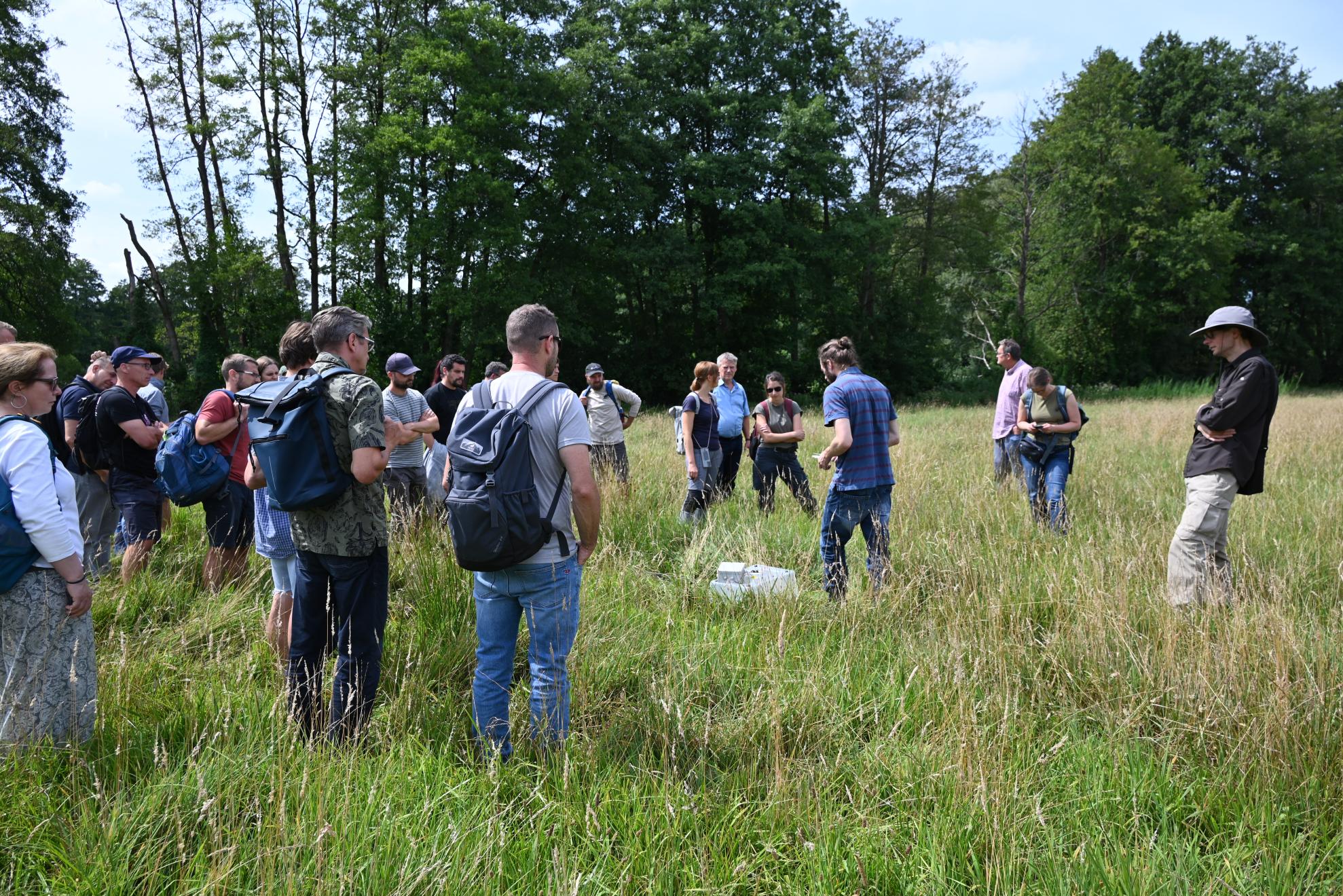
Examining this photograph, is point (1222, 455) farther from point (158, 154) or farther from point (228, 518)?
point (158, 154)

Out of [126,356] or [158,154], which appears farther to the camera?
[158,154]

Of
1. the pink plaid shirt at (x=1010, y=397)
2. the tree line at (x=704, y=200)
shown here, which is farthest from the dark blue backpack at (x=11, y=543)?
the tree line at (x=704, y=200)

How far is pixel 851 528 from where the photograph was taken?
5074 mm

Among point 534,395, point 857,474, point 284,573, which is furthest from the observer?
point 857,474

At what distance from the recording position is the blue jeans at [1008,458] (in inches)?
307

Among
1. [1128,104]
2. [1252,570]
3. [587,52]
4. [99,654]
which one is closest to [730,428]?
[1252,570]

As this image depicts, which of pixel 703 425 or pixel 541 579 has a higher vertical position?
pixel 703 425

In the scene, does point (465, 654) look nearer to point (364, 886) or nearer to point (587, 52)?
point (364, 886)

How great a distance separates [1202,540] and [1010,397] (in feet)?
11.5

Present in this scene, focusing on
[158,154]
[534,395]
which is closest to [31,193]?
[158,154]

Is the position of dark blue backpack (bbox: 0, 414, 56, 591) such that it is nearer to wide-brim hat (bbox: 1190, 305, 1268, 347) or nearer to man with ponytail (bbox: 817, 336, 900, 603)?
man with ponytail (bbox: 817, 336, 900, 603)

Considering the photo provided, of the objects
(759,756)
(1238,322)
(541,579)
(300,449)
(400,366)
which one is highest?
(1238,322)

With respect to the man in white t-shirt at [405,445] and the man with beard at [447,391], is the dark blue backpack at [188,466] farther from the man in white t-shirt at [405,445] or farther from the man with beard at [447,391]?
the man with beard at [447,391]

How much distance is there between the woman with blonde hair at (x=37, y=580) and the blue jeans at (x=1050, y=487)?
6.27 meters
